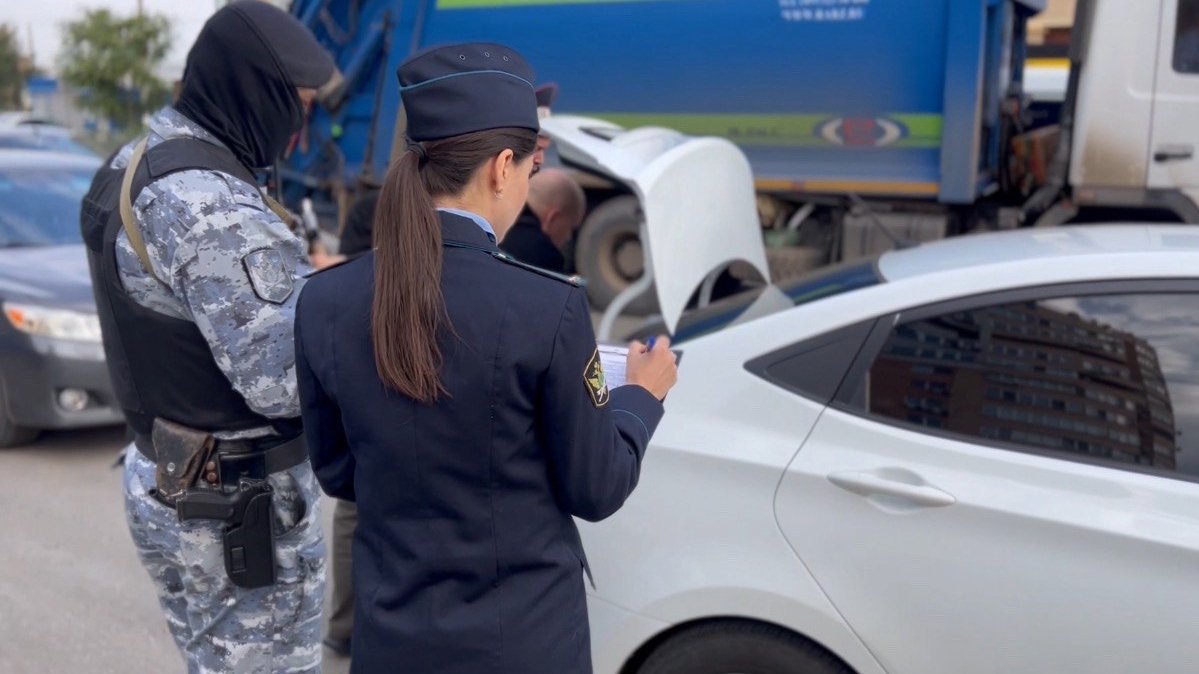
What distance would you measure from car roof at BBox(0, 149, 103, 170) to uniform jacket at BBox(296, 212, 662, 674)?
5.67m

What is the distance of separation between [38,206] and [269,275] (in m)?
4.88

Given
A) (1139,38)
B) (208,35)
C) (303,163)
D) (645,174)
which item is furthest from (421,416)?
(303,163)

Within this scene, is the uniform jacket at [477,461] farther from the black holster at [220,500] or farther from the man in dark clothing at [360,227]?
the man in dark clothing at [360,227]

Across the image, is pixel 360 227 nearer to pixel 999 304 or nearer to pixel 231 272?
pixel 231 272

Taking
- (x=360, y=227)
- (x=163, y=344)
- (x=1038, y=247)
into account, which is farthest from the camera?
(x=360, y=227)

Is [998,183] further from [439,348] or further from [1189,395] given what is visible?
[439,348]

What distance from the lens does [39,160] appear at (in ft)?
21.4

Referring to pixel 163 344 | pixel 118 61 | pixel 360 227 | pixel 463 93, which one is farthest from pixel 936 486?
pixel 118 61

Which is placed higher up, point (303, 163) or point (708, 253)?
point (708, 253)

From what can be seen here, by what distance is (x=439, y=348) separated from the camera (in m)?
1.46

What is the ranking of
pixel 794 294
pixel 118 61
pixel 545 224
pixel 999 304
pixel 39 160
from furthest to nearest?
pixel 118 61 < pixel 39 160 < pixel 545 224 < pixel 794 294 < pixel 999 304

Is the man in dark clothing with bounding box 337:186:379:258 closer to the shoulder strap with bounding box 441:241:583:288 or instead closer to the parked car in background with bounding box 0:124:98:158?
the shoulder strap with bounding box 441:241:583:288

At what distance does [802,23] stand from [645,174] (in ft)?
15.7

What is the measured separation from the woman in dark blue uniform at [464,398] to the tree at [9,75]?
154ft
